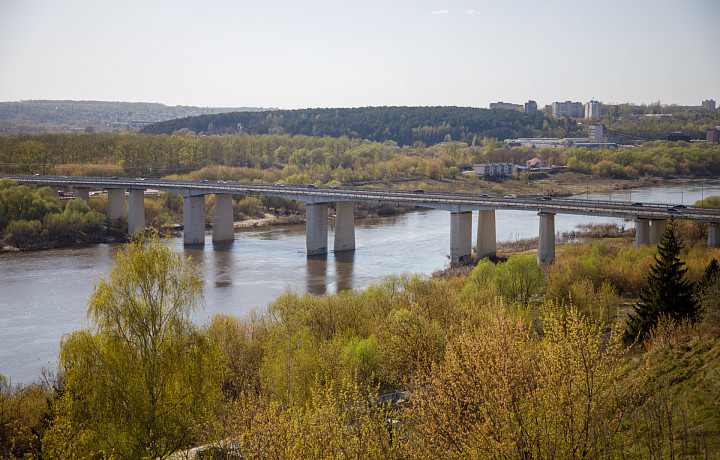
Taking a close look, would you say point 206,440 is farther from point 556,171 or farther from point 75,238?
point 556,171

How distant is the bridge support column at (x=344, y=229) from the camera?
51.2 meters

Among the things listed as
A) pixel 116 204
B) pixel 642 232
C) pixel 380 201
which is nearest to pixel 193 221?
pixel 116 204

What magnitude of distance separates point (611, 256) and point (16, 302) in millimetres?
28275

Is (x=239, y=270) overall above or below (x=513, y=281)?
below

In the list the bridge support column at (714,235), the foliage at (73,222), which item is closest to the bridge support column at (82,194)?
the foliage at (73,222)

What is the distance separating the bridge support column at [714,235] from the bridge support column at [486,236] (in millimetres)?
12488

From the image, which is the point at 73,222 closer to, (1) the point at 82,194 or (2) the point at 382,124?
(1) the point at 82,194

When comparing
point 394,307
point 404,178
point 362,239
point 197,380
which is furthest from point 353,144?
point 197,380

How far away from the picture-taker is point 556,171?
103m

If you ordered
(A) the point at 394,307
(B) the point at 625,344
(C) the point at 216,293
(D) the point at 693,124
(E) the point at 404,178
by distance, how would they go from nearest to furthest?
(B) the point at 625,344, (A) the point at 394,307, (C) the point at 216,293, (E) the point at 404,178, (D) the point at 693,124

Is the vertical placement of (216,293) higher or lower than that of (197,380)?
lower

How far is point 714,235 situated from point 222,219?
3530 cm

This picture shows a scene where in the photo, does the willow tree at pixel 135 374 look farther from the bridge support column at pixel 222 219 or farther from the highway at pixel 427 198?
the bridge support column at pixel 222 219

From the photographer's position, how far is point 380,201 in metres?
51.9
